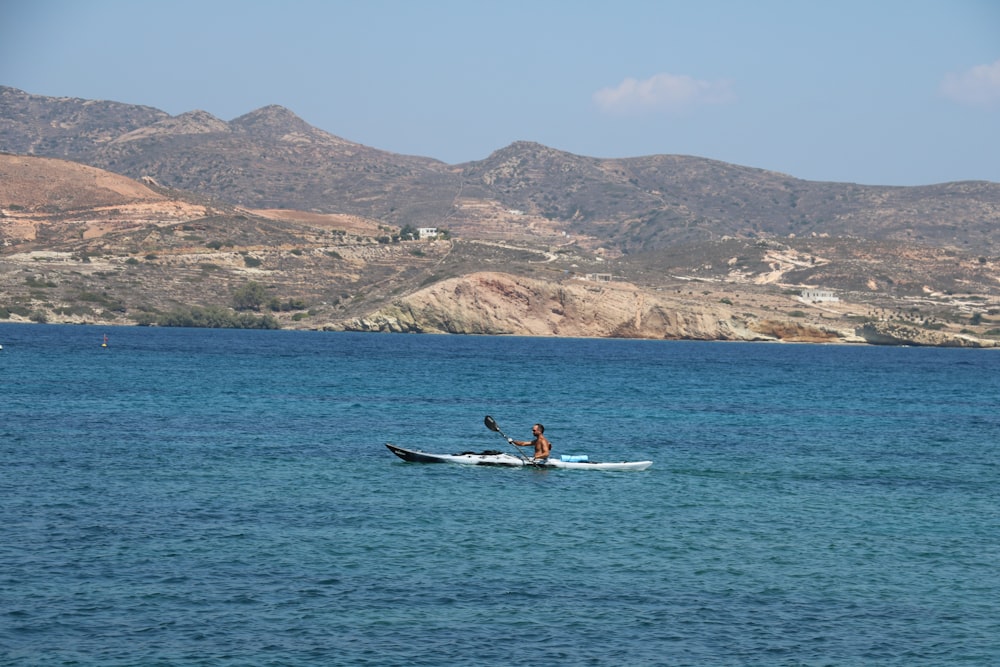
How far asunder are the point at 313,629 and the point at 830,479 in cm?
2280

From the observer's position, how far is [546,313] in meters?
169

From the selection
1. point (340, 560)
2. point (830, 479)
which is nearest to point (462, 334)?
point (830, 479)

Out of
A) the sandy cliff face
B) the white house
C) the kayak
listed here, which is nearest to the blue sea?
the kayak

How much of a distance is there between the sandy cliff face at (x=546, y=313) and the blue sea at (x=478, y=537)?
102m

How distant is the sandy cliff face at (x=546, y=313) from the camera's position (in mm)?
165125

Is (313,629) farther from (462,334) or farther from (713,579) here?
(462,334)

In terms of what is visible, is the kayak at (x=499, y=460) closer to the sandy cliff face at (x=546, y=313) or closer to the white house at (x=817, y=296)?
the sandy cliff face at (x=546, y=313)

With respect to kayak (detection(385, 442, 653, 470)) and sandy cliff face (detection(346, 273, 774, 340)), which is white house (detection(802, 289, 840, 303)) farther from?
kayak (detection(385, 442, 653, 470))

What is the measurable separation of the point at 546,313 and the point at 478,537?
141026mm

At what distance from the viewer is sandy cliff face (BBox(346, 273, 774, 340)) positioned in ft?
542

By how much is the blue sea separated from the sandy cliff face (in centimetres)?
10178

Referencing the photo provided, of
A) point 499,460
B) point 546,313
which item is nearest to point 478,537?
point 499,460

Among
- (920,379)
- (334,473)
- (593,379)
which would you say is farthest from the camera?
(920,379)

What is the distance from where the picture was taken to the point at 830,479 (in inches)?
1542
